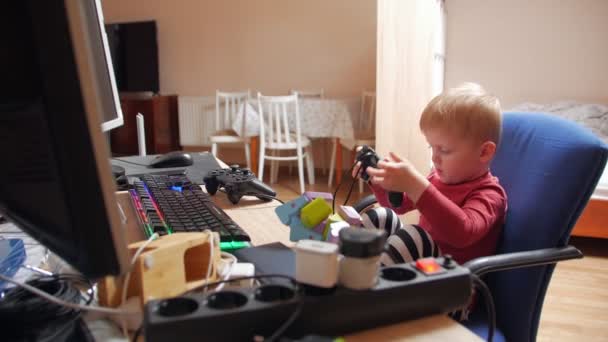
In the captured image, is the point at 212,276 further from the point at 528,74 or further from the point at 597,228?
the point at 528,74

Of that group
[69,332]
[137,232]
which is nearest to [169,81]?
[137,232]

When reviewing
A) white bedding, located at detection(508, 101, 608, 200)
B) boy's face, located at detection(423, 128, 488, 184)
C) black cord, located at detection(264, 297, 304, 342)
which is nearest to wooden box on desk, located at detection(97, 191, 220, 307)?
black cord, located at detection(264, 297, 304, 342)

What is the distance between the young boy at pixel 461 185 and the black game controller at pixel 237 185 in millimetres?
245

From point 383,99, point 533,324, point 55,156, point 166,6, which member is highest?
point 166,6

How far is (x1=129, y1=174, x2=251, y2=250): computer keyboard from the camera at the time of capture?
679 millimetres

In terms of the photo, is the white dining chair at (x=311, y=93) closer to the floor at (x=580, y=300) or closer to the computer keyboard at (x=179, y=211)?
the floor at (x=580, y=300)

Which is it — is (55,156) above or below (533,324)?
above

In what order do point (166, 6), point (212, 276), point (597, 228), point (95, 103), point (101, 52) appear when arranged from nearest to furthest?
point (95, 103) < point (212, 276) < point (101, 52) < point (597, 228) < point (166, 6)

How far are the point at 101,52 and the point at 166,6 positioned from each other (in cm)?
395

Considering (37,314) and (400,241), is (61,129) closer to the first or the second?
(37,314)

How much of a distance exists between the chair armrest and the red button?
224 millimetres

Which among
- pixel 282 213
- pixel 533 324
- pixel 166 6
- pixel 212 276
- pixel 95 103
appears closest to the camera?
pixel 95 103

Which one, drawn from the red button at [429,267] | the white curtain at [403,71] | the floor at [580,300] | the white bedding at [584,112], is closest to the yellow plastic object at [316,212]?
the red button at [429,267]

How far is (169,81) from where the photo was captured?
470 cm
